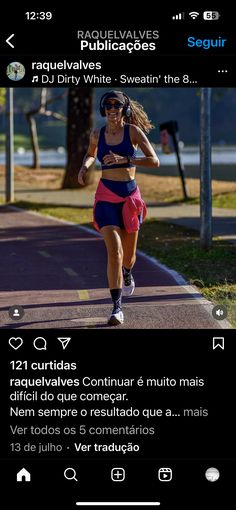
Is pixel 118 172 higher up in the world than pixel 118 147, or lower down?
lower down

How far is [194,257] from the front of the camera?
50.8 feet

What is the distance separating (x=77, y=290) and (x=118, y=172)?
3.46 m

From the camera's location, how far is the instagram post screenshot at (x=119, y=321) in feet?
15.0

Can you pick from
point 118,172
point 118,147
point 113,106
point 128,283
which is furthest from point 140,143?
point 128,283
